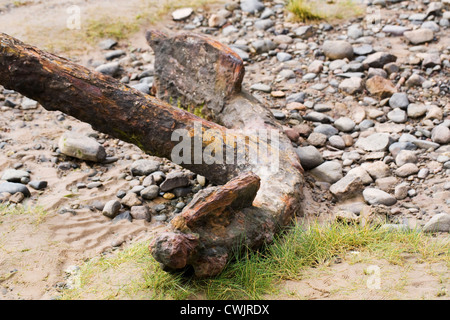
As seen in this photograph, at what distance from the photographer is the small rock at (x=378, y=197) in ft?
13.9

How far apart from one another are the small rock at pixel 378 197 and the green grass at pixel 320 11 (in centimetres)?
368

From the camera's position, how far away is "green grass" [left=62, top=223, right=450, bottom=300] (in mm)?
3002

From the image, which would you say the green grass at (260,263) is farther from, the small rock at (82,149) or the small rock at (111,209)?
the small rock at (82,149)

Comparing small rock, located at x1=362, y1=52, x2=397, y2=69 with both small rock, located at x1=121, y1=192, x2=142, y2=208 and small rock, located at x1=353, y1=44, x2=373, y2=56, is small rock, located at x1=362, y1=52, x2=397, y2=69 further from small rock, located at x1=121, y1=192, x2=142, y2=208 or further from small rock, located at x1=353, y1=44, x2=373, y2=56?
small rock, located at x1=121, y1=192, x2=142, y2=208

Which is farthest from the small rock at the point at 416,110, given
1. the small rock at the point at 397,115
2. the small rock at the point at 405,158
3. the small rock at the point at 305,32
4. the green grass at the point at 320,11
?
the green grass at the point at 320,11

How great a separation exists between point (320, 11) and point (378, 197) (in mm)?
3888

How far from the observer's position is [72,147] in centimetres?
484

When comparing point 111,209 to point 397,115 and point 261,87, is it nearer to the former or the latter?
point 261,87

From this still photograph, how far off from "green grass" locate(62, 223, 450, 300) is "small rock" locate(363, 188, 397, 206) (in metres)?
0.62

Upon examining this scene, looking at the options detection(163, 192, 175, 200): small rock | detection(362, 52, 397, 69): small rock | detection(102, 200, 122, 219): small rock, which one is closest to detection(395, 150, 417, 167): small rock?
detection(362, 52, 397, 69): small rock

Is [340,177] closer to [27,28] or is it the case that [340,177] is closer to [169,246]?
[169,246]

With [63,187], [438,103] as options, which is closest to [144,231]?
[63,187]

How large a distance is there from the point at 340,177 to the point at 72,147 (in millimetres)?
2672

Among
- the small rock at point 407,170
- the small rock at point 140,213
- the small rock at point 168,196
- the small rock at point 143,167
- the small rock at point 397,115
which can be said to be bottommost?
the small rock at point 140,213
